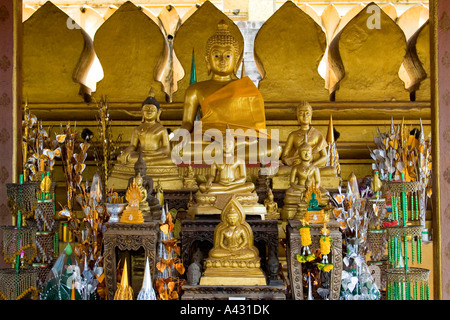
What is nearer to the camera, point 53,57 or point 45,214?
Answer: point 45,214

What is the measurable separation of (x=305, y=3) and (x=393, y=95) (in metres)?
1.99

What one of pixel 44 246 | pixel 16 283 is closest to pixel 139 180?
pixel 44 246

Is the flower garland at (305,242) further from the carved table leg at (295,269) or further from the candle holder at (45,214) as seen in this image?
the candle holder at (45,214)

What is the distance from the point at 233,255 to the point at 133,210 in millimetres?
626

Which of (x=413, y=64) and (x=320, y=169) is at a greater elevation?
(x=413, y=64)

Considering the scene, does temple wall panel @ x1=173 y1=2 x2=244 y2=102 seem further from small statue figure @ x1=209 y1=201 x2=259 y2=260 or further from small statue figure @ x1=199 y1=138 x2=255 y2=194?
small statue figure @ x1=209 y1=201 x2=259 y2=260

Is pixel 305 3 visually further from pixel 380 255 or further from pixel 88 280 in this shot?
pixel 88 280

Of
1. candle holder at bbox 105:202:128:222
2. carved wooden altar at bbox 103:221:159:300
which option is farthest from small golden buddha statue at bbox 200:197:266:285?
candle holder at bbox 105:202:128:222

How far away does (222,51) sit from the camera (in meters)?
5.96

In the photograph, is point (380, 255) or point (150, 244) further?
point (380, 255)

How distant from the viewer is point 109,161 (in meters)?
5.66

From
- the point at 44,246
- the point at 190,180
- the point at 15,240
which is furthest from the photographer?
the point at 190,180

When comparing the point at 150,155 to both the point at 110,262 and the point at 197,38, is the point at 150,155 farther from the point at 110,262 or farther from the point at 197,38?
the point at 197,38
